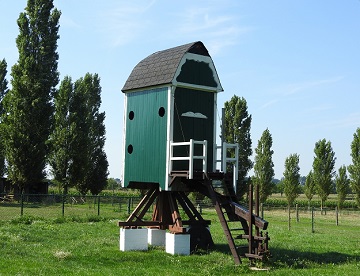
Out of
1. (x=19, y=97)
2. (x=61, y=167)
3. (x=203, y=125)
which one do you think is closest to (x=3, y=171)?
(x=61, y=167)

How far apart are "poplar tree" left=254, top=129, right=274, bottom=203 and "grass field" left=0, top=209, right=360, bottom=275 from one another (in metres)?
37.5

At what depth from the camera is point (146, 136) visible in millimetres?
16297

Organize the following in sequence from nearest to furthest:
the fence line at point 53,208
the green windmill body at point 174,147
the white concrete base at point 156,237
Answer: the green windmill body at point 174,147 < the white concrete base at point 156,237 < the fence line at point 53,208

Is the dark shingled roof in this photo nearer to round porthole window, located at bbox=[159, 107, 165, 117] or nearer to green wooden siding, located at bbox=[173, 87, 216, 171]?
green wooden siding, located at bbox=[173, 87, 216, 171]

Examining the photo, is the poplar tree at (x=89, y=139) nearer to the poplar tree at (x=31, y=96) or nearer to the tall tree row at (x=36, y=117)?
the tall tree row at (x=36, y=117)

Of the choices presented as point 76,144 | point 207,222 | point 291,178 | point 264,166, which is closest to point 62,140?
point 76,144

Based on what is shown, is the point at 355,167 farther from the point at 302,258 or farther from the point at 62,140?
the point at 302,258

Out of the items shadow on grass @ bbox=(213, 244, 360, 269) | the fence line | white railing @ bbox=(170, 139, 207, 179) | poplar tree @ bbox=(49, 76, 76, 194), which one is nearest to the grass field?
shadow on grass @ bbox=(213, 244, 360, 269)

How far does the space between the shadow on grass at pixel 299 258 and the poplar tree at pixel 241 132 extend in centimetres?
3413

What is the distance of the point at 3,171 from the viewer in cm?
5028

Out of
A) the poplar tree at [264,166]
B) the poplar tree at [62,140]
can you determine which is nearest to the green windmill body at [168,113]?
the poplar tree at [62,140]

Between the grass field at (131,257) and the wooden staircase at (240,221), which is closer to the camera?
the grass field at (131,257)

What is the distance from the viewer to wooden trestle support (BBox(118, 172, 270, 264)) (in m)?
12.8

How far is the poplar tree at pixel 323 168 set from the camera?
60375mm
